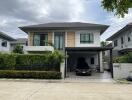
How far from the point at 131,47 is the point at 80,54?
838 cm

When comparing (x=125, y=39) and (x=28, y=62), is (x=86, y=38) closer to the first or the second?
(x=125, y=39)

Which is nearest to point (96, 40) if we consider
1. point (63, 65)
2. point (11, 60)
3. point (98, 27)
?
point (98, 27)

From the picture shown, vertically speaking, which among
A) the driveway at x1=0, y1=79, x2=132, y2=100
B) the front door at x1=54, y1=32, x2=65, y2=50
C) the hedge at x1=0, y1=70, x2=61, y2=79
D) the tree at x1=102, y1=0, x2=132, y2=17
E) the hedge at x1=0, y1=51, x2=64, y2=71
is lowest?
the driveway at x1=0, y1=79, x2=132, y2=100

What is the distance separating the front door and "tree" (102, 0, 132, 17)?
2767 cm

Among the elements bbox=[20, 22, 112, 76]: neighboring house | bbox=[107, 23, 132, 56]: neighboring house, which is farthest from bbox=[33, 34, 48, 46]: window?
bbox=[107, 23, 132, 56]: neighboring house

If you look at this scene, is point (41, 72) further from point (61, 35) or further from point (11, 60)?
point (61, 35)

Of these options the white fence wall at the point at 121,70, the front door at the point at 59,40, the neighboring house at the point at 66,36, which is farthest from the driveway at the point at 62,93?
the front door at the point at 59,40

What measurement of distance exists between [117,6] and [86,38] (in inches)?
1077

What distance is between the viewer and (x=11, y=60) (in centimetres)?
2555

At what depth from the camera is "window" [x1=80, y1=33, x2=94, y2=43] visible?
33750 mm

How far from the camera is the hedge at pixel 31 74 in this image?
23.8 metres

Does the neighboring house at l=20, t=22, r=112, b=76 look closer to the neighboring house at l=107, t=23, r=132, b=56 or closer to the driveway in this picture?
the neighboring house at l=107, t=23, r=132, b=56

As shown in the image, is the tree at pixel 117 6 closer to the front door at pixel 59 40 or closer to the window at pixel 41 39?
the front door at pixel 59 40

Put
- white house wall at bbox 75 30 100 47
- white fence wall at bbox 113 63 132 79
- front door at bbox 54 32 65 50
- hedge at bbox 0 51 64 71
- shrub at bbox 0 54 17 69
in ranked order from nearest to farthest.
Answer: white fence wall at bbox 113 63 132 79
hedge at bbox 0 51 64 71
shrub at bbox 0 54 17 69
white house wall at bbox 75 30 100 47
front door at bbox 54 32 65 50
